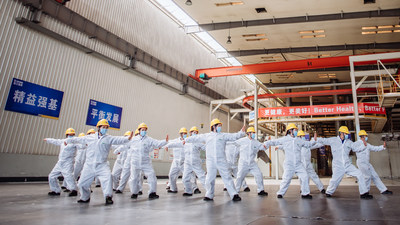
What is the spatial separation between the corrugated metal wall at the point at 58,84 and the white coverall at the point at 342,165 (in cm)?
1135

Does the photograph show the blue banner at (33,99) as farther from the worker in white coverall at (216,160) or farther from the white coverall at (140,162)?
the worker in white coverall at (216,160)

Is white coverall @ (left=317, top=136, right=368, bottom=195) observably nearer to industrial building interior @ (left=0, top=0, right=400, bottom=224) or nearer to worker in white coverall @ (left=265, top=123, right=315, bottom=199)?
industrial building interior @ (left=0, top=0, right=400, bottom=224)

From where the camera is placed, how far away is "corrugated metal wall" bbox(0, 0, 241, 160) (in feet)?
34.8

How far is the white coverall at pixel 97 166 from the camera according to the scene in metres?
6.13

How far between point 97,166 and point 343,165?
23.4ft

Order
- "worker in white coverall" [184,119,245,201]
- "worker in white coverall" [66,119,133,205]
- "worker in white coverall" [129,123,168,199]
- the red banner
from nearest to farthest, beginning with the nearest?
"worker in white coverall" [66,119,133,205]
"worker in white coverall" [184,119,245,201]
"worker in white coverall" [129,123,168,199]
the red banner

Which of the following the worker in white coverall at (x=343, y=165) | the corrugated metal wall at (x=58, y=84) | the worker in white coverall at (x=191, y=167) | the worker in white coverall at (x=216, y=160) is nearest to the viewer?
the worker in white coverall at (x=216, y=160)

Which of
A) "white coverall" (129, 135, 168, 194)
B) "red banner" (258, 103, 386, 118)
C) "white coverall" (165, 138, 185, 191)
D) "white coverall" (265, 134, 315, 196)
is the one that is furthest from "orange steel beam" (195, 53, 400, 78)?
"white coverall" (129, 135, 168, 194)

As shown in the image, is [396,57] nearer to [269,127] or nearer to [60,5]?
[269,127]

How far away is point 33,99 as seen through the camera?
11.3 meters

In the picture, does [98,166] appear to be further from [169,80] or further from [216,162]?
[169,80]

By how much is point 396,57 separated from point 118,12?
15222mm

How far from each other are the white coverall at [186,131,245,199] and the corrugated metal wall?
8291 mm

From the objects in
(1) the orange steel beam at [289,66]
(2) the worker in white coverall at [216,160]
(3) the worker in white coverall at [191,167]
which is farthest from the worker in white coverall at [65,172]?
(1) the orange steel beam at [289,66]
